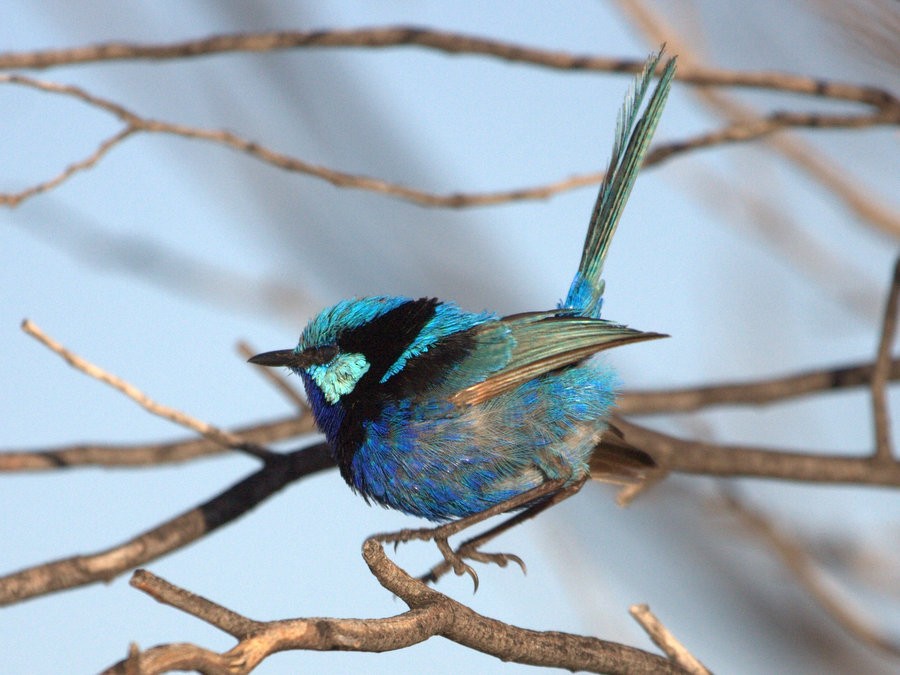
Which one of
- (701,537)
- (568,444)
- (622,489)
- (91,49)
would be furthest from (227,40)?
(701,537)

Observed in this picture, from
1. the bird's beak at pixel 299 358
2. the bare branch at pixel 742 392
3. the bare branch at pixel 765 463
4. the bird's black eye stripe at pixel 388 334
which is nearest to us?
the bird's black eye stripe at pixel 388 334

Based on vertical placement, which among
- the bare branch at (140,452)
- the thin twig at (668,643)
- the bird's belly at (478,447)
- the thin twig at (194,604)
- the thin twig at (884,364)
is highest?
the bare branch at (140,452)

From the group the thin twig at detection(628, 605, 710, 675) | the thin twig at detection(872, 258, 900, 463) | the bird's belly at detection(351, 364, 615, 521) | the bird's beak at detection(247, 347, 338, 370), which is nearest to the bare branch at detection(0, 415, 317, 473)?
the bird's beak at detection(247, 347, 338, 370)

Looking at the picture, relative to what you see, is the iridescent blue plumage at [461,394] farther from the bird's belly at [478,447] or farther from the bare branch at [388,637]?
the bare branch at [388,637]

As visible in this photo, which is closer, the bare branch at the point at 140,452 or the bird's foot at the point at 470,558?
the bird's foot at the point at 470,558

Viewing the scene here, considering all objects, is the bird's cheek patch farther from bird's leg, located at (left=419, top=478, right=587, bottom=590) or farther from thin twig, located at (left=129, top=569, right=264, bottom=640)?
thin twig, located at (left=129, top=569, right=264, bottom=640)

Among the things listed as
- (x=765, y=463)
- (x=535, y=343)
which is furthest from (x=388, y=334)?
(x=765, y=463)

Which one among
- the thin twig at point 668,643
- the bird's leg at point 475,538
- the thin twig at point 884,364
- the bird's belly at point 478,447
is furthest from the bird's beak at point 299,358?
the thin twig at point 884,364
